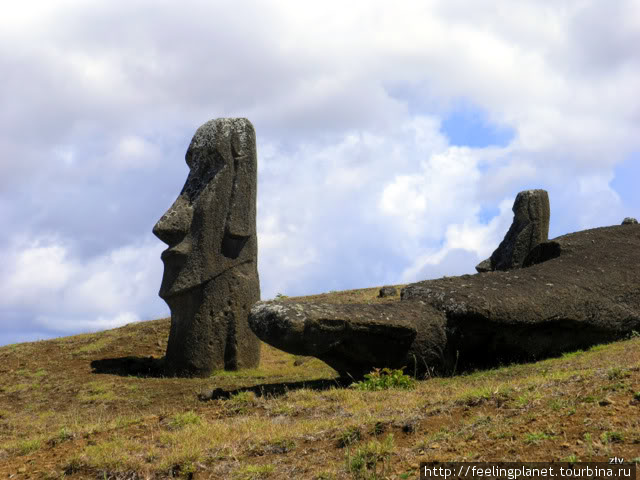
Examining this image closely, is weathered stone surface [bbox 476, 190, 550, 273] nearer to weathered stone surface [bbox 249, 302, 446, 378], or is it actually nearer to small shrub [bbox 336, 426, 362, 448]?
weathered stone surface [bbox 249, 302, 446, 378]

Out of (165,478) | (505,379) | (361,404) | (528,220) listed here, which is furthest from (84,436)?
(528,220)

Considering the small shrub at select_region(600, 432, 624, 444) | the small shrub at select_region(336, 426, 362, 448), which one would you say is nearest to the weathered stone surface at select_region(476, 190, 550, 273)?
the small shrub at select_region(336, 426, 362, 448)

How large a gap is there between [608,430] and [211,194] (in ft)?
39.6

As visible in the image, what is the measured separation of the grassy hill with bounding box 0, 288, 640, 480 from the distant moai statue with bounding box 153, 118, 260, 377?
3157mm

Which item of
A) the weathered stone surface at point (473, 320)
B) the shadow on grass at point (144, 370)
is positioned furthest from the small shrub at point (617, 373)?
the shadow on grass at point (144, 370)

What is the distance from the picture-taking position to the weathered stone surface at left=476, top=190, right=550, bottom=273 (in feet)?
70.6

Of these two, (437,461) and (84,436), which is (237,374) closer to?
(84,436)

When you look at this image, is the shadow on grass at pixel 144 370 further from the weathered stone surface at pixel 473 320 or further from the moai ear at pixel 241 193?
the moai ear at pixel 241 193

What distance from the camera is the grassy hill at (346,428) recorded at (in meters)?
7.34

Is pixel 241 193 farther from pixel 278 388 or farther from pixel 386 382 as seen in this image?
pixel 386 382

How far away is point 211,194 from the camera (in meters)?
17.9

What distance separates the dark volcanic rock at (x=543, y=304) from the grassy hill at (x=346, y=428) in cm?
58

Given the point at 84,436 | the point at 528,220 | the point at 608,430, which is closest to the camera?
the point at 608,430

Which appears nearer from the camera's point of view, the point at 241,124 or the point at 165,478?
the point at 165,478
